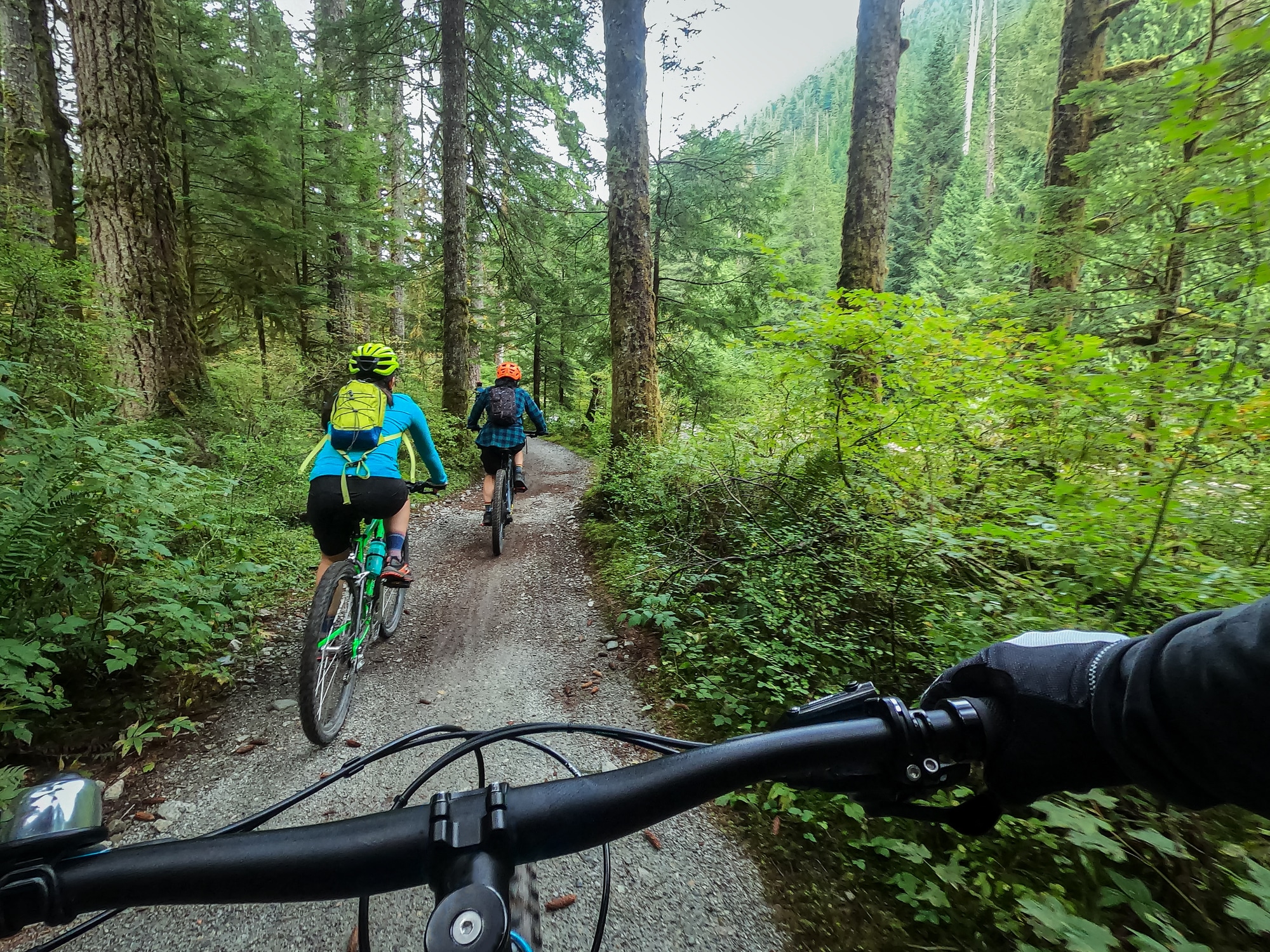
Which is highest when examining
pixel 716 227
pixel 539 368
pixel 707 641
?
pixel 716 227

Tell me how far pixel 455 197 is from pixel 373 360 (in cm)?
930

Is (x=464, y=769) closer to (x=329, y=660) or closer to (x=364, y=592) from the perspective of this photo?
(x=329, y=660)

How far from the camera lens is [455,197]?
1158 centimetres

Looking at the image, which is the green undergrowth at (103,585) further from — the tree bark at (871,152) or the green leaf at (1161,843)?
the tree bark at (871,152)

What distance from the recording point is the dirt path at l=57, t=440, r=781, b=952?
2141 mm

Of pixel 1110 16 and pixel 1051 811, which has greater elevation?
pixel 1110 16

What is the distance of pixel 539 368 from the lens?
24.3 meters

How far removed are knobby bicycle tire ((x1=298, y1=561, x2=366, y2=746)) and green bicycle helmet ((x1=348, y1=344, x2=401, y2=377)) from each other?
57.8 inches

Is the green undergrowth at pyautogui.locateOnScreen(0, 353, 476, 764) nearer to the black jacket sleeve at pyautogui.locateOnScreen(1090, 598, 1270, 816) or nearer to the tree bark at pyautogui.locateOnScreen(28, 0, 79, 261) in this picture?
the black jacket sleeve at pyautogui.locateOnScreen(1090, 598, 1270, 816)

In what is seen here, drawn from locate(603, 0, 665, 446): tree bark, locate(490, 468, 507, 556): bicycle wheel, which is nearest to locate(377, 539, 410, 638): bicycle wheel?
locate(490, 468, 507, 556): bicycle wheel

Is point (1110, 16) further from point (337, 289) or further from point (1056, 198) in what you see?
point (337, 289)

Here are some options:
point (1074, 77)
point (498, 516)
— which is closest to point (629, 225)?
point (498, 516)

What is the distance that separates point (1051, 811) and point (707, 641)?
2.43m

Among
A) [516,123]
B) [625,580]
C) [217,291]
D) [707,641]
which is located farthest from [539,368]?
[707,641]
